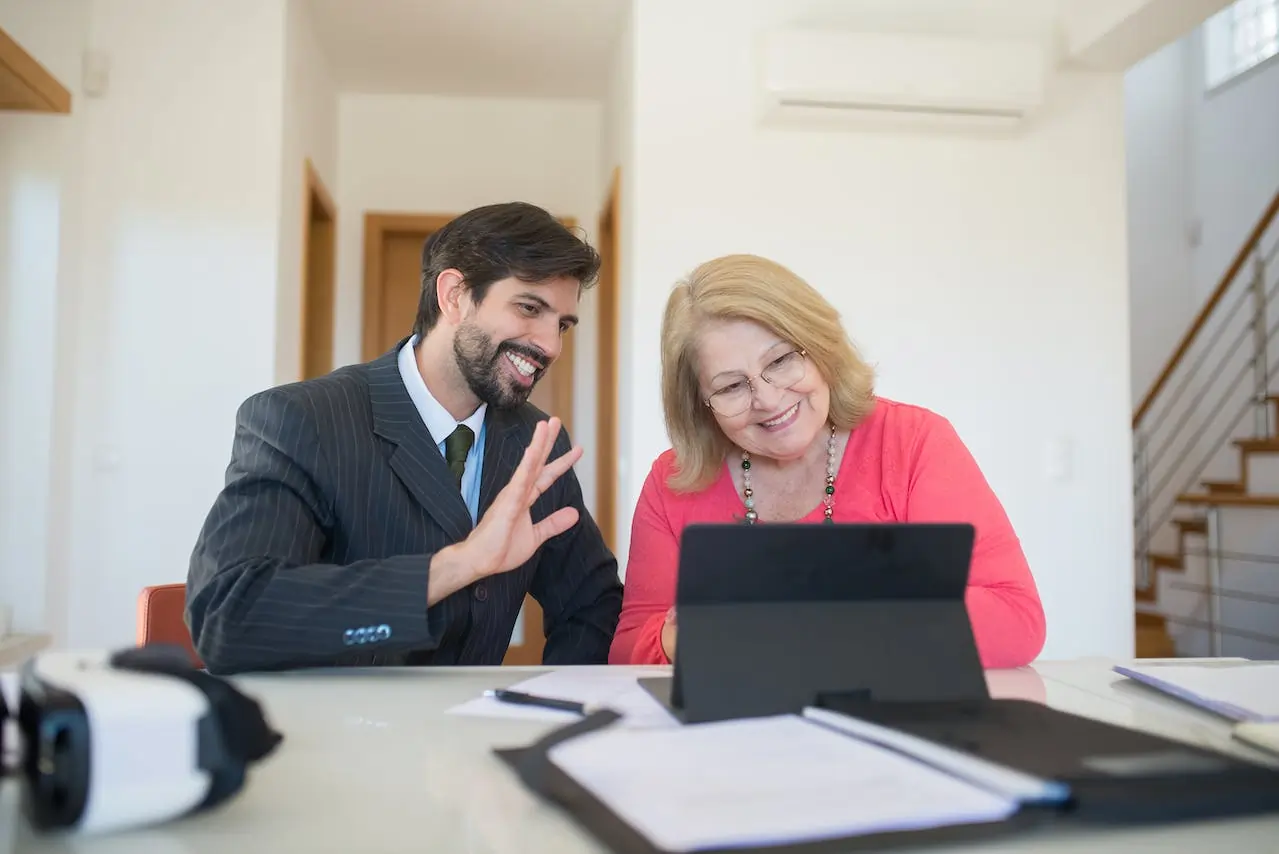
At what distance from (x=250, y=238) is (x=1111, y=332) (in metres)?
3.28

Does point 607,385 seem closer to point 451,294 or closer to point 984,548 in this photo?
point 451,294

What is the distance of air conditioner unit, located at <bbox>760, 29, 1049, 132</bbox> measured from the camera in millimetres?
3562

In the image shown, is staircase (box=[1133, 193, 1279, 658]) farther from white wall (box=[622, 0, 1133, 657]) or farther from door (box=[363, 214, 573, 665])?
door (box=[363, 214, 573, 665])

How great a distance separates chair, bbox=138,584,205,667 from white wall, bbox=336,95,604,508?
12.3 feet

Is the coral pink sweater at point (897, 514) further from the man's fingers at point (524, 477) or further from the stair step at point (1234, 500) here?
the stair step at point (1234, 500)

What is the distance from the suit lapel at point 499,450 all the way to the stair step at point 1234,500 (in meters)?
4.78

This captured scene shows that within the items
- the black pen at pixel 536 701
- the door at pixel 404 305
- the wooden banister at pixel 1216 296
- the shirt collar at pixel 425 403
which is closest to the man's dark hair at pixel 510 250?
the shirt collar at pixel 425 403

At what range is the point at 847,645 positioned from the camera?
850mm

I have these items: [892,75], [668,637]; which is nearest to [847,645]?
[668,637]

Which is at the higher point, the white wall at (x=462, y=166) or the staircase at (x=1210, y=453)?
the white wall at (x=462, y=166)

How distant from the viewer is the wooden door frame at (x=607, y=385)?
14.8 feet

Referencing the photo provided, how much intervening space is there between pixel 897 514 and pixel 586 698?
84 cm

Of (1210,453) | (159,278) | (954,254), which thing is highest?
(954,254)

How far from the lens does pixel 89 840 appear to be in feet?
1.85
